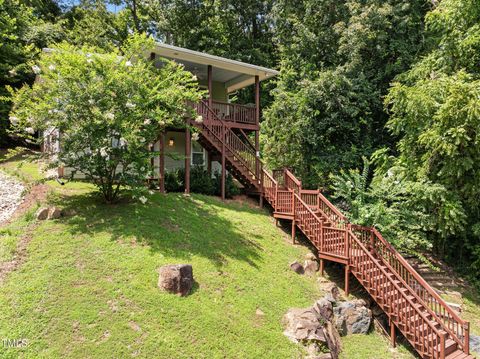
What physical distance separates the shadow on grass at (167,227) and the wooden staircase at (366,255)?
2.16 meters

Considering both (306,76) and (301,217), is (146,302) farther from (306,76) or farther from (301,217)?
(306,76)

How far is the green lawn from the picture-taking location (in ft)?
20.0

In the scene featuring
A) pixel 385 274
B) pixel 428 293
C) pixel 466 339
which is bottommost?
pixel 466 339

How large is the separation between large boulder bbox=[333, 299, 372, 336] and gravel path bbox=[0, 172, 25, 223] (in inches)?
384

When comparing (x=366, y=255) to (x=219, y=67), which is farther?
(x=219, y=67)

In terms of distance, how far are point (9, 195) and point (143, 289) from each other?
7.09 meters

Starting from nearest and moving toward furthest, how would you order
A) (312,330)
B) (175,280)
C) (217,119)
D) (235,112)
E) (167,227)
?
1. (312,330)
2. (175,280)
3. (167,227)
4. (217,119)
5. (235,112)

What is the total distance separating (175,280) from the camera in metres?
7.40

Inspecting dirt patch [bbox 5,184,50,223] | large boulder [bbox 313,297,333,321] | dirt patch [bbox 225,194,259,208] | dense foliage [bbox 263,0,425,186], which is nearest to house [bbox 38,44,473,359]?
dirt patch [bbox 225,194,259,208]

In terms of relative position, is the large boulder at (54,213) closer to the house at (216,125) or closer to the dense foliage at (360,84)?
the house at (216,125)

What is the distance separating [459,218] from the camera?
1112 cm

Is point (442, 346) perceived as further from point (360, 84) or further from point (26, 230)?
point (360, 84)

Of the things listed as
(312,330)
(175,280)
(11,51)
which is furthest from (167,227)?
(11,51)

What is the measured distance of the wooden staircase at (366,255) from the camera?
797cm
